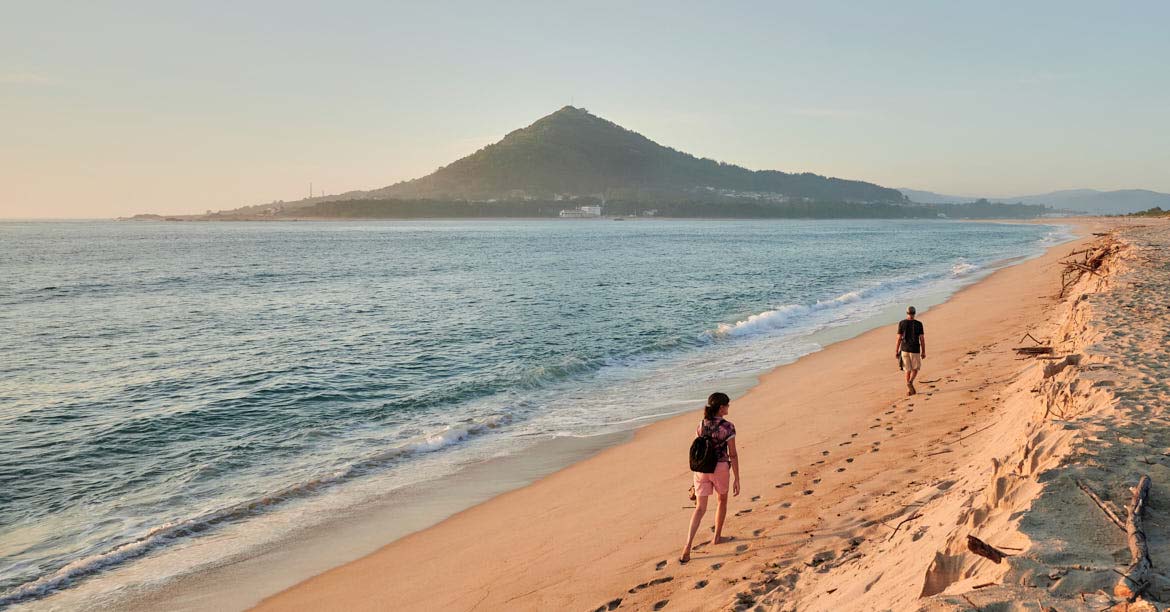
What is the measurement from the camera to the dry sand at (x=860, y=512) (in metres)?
4.60

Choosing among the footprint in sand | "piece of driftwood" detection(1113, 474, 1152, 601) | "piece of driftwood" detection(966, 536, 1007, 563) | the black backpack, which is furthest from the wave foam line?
"piece of driftwood" detection(1113, 474, 1152, 601)

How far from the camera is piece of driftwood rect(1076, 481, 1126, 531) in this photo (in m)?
4.68

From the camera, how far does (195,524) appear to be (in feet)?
31.8

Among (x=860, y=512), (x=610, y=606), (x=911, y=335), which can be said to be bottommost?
(x=610, y=606)

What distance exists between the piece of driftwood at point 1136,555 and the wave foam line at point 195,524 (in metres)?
10.5

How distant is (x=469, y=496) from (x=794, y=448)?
5.20 m

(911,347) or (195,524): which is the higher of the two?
(911,347)

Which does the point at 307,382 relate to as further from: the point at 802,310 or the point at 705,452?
the point at 802,310

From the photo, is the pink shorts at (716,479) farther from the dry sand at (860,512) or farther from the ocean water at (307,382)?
the ocean water at (307,382)

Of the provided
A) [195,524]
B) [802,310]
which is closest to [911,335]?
[195,524]

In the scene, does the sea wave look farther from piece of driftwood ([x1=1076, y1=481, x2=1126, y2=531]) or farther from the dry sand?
piece of driftwood ([x1=1076, y1=481, x2=1126, y2=531])

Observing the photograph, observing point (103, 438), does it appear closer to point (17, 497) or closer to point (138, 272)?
point (17, 497)

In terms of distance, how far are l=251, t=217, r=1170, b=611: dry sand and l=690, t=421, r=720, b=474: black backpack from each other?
881 millimetres

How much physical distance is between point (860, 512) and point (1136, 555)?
3.12 meters
